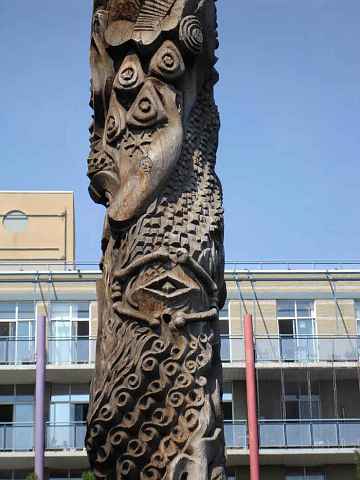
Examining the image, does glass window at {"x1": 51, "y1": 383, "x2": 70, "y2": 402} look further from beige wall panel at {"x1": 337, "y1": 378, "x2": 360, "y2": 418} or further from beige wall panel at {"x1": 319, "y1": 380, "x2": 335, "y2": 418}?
beige wall panel at {"x1": 337, "y1": 378, "x2": 360, "y2": 418}

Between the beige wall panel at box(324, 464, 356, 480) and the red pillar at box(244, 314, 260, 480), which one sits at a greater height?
the red pillar at box(244, 314, 260, 480)

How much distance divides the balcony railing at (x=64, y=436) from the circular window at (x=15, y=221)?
13.0 metres

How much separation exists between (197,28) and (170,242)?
1.28m

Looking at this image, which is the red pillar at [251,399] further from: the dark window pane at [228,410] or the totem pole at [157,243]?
the totem pole at [157,243]

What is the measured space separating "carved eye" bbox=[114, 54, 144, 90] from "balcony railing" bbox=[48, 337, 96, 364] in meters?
35.9

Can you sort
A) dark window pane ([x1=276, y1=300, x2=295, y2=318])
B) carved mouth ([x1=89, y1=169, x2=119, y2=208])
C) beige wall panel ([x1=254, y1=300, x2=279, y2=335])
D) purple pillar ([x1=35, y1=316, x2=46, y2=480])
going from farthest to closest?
dark window pane ([x1=276, y1=300, x2=295, y2=318]) < beige wall panel ([x1=254, y1=300, x2=279, y2=335]) < purple pillar ([x1=35, y1=316, x2=46, y2=480]) < carved mouth ([x1=89, y1=169, x2=119, y2=208])

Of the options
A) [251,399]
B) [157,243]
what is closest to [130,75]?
[157,243]

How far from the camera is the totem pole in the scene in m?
5.42

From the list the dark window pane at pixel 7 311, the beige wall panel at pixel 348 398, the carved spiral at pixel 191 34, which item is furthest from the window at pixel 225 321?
the carved spiral at pixel 191 34

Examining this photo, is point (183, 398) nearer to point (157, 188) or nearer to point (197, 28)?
point (157, 188)

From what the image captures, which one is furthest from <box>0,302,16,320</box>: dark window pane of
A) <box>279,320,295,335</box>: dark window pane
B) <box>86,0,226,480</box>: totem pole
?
<box>86,0,226,480</box>: totem pole

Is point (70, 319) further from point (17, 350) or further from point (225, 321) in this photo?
point (225, 321)

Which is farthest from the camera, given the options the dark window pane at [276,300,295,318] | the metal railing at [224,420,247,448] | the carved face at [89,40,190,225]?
the dark window pane at [276,300,295,318]

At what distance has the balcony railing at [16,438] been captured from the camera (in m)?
39.8
